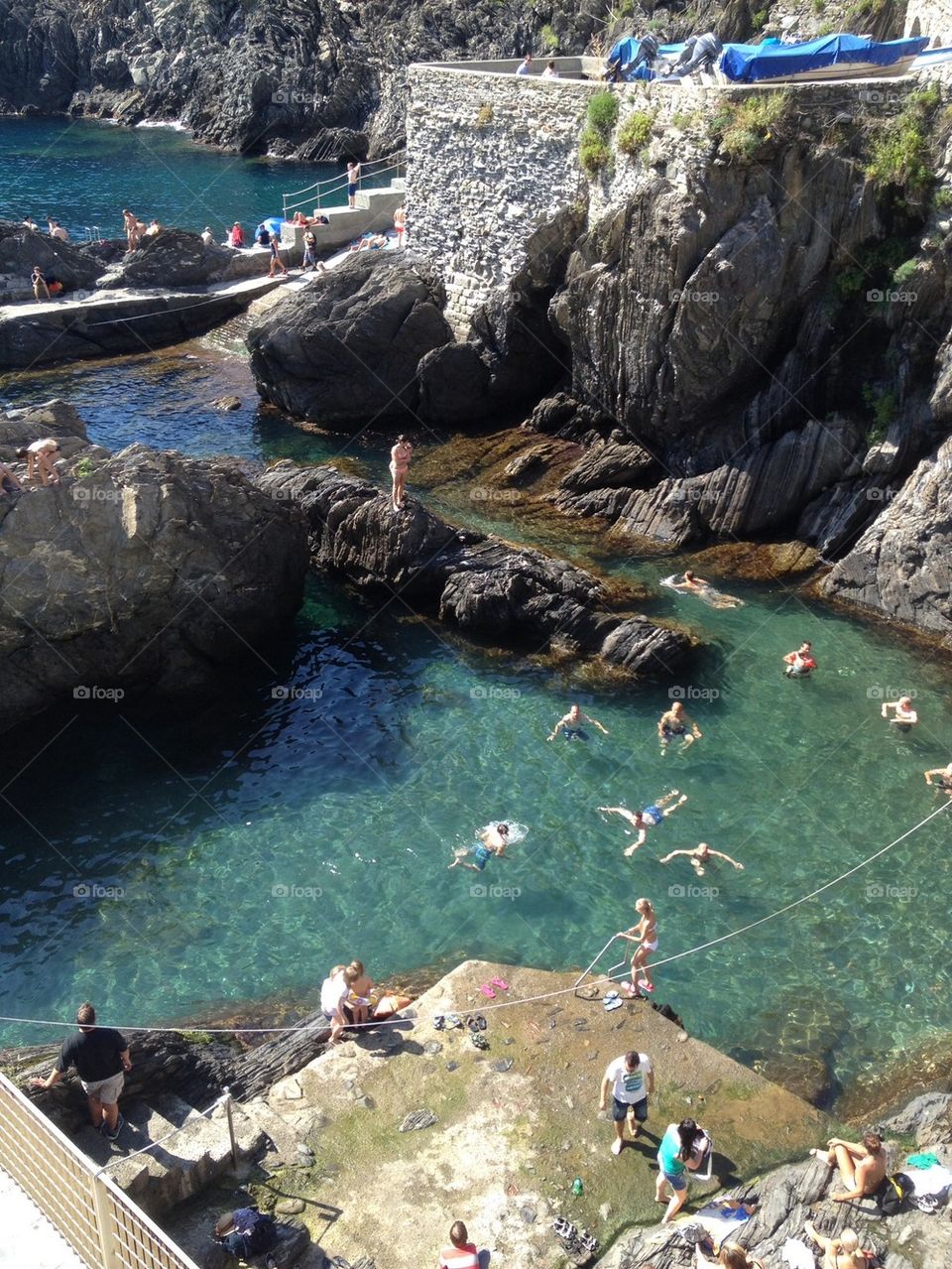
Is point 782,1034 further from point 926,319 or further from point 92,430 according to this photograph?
point 92,430

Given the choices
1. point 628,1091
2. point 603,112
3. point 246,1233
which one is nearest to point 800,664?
point 628,1091

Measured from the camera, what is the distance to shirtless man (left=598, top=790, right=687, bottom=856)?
16.9m

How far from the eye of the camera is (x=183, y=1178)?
32.2ft

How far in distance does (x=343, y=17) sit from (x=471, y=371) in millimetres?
44262

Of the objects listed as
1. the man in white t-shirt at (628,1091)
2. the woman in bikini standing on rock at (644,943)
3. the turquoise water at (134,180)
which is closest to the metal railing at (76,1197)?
the man in white t-shirt at (628,1091)

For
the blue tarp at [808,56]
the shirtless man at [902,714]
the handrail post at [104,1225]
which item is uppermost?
the blue tarp at [808,56]

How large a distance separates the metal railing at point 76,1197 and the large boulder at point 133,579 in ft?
38.3

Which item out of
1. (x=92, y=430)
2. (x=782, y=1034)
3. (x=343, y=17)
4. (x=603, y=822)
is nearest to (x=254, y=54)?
(x=343, y=17)

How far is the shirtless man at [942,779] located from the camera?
17.7 metres

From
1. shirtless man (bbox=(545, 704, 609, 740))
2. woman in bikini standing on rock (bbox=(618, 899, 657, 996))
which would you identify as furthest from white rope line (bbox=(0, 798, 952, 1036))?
shirtless man (bbox=(545, 704, 609, 740))

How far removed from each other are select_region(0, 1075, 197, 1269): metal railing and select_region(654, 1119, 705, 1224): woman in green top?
16.4ft

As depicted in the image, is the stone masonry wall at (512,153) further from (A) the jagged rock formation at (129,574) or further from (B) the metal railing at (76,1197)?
(B) the metal railing at (76,1197)

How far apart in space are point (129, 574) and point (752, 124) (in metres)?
14.5

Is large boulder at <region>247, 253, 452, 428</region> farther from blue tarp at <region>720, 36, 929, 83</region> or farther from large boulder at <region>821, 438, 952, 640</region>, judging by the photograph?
large boulder at <region>821, 438, 952, 640</region>
